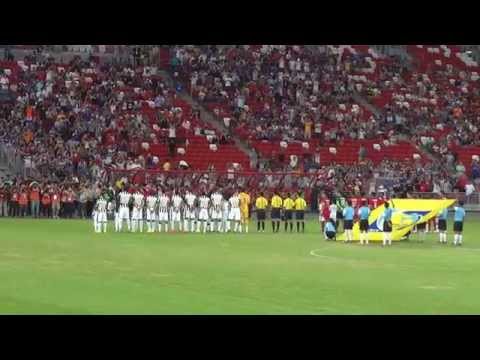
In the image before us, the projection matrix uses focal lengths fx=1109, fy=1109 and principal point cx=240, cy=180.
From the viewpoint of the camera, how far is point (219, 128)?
6128cm

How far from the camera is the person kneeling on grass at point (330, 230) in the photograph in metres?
38.6

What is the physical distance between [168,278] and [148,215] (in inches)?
646

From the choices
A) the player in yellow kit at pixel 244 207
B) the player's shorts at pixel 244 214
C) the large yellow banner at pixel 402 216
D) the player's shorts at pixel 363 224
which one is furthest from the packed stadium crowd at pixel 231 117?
the player's shorts at pixel 363 224

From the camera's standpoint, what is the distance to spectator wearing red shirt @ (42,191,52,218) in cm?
5028

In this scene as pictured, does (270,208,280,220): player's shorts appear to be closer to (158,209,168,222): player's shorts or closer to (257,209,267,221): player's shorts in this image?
(257,209,267,221): player's shorts

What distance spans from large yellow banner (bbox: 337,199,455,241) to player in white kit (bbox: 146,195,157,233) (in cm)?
701

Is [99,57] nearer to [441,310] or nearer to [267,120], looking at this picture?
[267,120]

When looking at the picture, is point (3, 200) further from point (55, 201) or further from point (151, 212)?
point (151, 212)

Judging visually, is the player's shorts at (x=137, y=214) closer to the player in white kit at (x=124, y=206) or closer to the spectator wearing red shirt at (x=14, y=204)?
the player in white kit at (x=124, y=206)

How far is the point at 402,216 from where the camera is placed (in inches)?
1538

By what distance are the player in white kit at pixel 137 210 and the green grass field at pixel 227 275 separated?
4.77 feet

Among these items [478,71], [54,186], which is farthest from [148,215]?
[478,71]

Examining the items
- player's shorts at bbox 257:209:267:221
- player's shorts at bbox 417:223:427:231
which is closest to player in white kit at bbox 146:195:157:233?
A: player's shorts at bbox 257:209:267:221

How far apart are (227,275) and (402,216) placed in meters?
14.5
